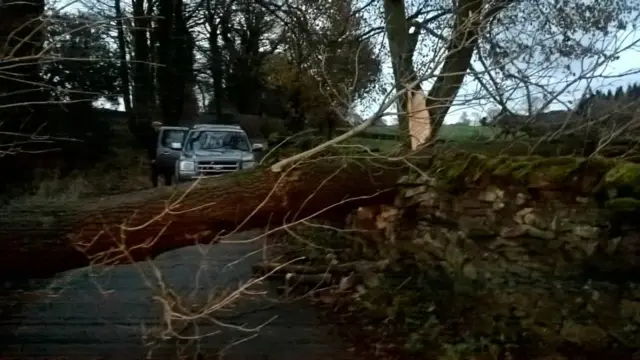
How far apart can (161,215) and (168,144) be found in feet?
27.8

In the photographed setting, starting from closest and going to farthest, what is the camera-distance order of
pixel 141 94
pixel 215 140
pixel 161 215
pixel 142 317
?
pixel 161 215, pixel 142 317, pixel 215 140, pixel 141 94

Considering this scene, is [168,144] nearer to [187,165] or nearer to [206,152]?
[206,152]

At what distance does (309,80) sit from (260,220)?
5.17 meters

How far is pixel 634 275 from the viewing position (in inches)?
166

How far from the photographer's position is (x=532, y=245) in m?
4.65

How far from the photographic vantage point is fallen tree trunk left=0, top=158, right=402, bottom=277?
416 centimetres

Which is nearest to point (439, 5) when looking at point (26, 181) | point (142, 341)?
point (142, 341)

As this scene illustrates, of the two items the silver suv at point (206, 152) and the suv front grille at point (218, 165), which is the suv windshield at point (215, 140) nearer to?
the silver suv at point (206, 152)

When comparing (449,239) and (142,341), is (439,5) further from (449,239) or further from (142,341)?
(142,341)

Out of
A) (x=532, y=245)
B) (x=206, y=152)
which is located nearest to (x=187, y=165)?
(x=206, y=152)

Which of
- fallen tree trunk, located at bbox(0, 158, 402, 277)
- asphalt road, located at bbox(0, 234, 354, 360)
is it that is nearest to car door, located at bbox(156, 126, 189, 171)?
asphalt road, located at bbox(0, 234, 354, 360)

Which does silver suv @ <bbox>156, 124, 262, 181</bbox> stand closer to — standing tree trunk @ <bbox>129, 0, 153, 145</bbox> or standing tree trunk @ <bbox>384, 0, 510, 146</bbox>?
standing tree trunk @ <bbox>129, 0, 153, 145</bbox>

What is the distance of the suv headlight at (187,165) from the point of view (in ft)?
32.8

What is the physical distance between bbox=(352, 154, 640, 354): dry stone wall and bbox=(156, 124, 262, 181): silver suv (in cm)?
425
